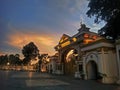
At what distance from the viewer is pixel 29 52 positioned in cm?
7019

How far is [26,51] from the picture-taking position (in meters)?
69.8

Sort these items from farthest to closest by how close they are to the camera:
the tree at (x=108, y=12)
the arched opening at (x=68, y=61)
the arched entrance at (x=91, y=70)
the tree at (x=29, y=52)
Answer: the tree at (x=29, y=52) → the arched opening at (x=68, y=61) → the arched entrance at (x=91, y=70) → the tree at (x=108, y=12)

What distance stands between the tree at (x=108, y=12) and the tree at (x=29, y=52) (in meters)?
55.1

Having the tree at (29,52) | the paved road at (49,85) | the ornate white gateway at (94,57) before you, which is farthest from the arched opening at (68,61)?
the tree at (29,52)

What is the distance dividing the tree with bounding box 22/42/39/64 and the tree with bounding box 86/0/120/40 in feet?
181

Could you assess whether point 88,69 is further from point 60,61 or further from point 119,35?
point 60,61

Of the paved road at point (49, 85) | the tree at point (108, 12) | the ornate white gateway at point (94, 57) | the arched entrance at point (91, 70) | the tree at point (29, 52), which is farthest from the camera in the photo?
the tree at point (29, 52)

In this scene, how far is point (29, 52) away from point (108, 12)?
57.3 m

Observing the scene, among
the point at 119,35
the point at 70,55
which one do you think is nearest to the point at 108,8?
the point at 119,35

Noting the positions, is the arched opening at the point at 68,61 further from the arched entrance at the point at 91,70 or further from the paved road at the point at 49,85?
the paved road at the point at 49,85

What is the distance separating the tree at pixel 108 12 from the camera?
49.0 ft

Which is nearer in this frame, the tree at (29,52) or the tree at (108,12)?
the tree at (108,12)

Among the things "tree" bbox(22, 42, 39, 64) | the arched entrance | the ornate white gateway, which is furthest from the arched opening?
"tree" bbox(22, 42, 39, 64)

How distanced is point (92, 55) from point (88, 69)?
256 cm
